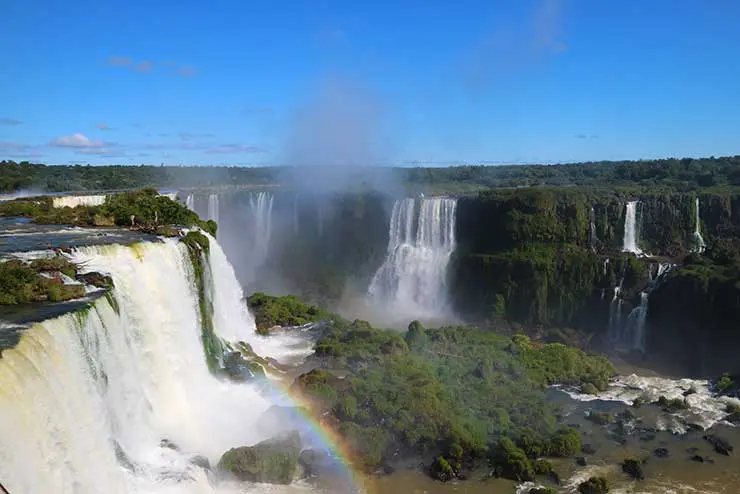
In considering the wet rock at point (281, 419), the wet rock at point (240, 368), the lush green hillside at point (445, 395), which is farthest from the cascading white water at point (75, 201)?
the wet rock at point (281, 419)

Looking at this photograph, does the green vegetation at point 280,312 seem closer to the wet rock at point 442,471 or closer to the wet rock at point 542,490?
the wet rock at point 442,471

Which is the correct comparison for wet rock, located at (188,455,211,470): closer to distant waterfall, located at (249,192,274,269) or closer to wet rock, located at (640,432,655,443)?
wet rock, located at (640,432,655,443)

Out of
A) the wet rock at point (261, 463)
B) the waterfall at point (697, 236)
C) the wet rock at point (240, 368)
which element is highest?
the waterfall at point (697, 236)

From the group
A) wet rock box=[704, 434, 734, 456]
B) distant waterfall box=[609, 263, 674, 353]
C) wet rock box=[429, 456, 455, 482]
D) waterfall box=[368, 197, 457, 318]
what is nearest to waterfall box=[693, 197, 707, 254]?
distant waterfall box=[609, 263, 674, 353]

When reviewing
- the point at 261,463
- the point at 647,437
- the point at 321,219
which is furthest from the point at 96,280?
the point at 321,219

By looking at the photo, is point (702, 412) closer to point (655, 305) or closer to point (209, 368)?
point (655, 305)

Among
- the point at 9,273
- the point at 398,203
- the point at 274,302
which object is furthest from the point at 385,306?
the point at 9,273
